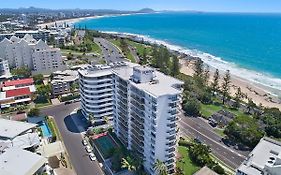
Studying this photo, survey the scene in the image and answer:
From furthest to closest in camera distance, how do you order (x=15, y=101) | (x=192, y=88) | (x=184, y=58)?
(x=184, y=58) < (x=192, y=88) < (x=15, y=101)

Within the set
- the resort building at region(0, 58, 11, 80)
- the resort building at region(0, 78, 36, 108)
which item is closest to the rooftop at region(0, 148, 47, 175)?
the resort building at region(0, 78, 36, 108)

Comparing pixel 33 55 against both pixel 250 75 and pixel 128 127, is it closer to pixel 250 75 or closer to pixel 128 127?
pixel 128 127

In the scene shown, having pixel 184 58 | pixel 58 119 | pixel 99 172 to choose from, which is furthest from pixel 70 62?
pixel 99 172

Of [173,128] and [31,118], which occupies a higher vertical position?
[173,128]

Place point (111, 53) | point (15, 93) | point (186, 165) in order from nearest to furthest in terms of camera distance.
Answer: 1. point (186, 165)
2. point (15, 93)
3. point (111, 53)

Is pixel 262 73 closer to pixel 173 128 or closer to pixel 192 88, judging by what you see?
pixel 192 88

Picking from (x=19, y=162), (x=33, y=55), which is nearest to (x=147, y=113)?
(x=19, y=162)
